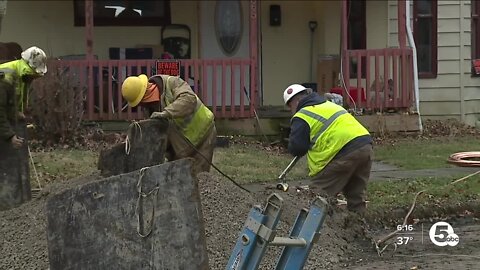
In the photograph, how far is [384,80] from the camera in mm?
14938

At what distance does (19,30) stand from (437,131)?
7.93m

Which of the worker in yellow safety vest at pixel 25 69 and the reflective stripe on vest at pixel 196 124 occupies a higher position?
the worker in yellow safety vest at pixel 25 69

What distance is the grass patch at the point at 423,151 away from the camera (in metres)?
12.1

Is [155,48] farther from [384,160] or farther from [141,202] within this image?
[141,202]

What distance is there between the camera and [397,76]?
1527 centimetres

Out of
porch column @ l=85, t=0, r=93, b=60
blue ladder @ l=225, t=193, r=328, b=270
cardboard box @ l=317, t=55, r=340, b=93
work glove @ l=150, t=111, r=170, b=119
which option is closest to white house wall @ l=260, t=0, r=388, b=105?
cardboard box @ l=317, t=55, r=340, b=93

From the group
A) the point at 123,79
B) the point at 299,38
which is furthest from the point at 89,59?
the point at 299,38

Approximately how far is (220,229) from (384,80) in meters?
8.54

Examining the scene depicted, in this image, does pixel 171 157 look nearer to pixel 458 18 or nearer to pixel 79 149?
pixel 79 149

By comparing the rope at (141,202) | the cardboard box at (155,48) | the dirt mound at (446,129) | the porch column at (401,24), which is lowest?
the dirt mound at (446,129)

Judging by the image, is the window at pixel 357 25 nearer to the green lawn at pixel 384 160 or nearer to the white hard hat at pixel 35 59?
the green lawn at pixel 384 160

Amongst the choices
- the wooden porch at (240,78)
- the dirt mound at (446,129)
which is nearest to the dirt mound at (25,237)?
the wooden porch at (240,78)

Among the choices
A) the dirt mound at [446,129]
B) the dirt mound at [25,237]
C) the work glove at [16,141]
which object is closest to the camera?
the dirt mound at [25,237]

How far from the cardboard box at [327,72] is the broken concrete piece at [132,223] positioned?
10.8m
